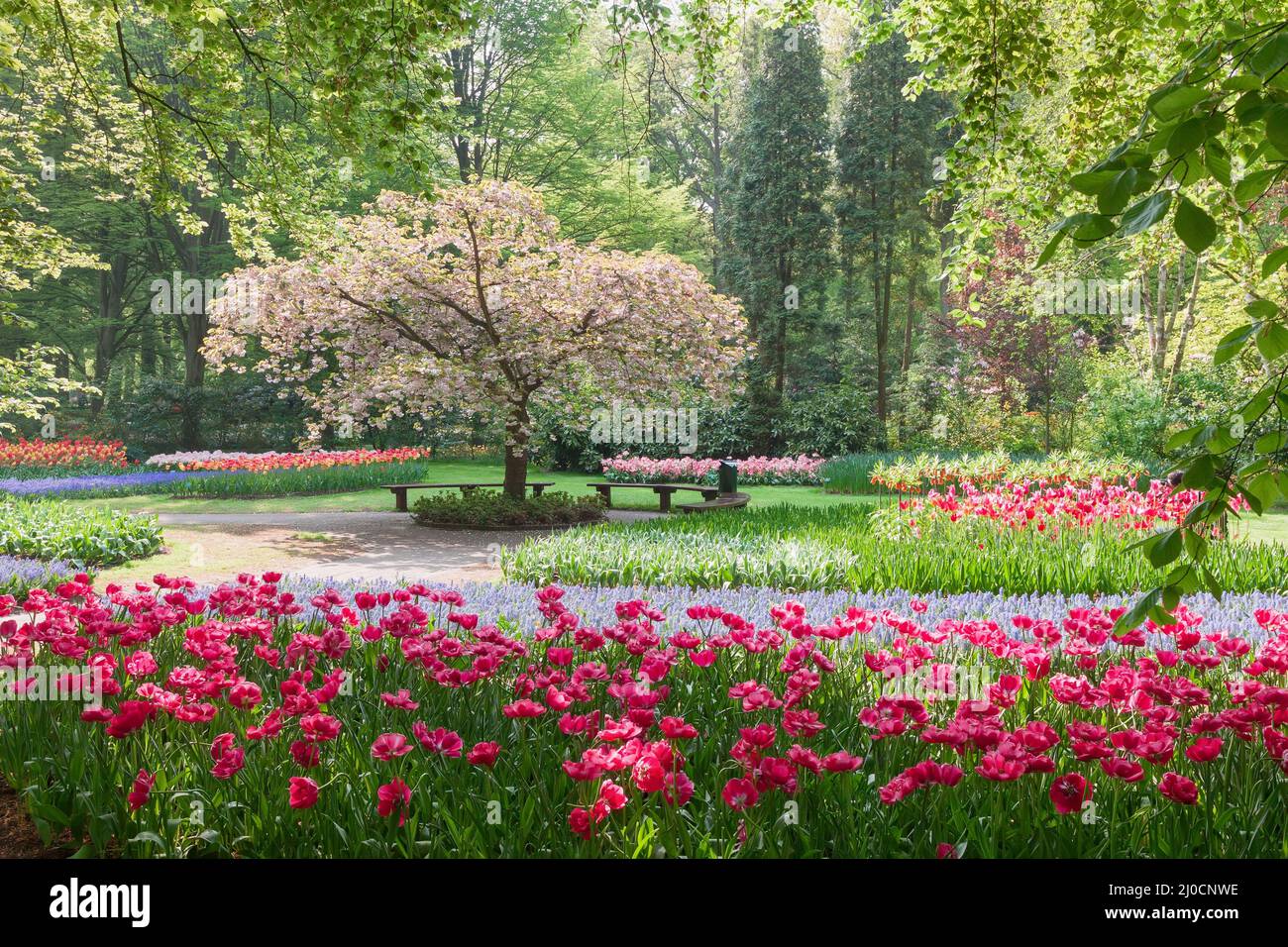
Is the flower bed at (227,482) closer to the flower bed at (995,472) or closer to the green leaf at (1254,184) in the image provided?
the flower bed at (995,472)

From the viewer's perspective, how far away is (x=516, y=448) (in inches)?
491

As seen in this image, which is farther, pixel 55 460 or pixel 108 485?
pixel 55 460

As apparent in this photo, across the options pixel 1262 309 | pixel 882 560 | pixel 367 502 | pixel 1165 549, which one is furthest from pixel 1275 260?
pixel 367 502

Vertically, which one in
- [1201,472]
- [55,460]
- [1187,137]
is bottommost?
[55,460]

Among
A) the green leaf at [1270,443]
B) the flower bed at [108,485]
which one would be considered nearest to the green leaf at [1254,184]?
the green leaf at [1270,443]

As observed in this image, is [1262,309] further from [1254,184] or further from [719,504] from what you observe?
[719,504]

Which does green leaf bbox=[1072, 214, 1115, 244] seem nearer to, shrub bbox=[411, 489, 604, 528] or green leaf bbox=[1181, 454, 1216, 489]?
green leaf bbox=[1181, 454, 1216, 489]

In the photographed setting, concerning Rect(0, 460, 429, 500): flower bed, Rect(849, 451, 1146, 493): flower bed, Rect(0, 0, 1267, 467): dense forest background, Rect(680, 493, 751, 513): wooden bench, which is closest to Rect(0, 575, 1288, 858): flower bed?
Rect(680, 493, 751, 513): wooden bench

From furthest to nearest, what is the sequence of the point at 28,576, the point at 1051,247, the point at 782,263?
the point at 782,263 → the point at 28,576 → the point at 1051,247

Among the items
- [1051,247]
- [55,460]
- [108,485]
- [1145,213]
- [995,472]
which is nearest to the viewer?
[1145,213]

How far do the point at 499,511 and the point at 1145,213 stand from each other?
1150 centimetres

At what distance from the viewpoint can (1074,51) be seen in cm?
631

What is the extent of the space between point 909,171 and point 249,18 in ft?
73.3
